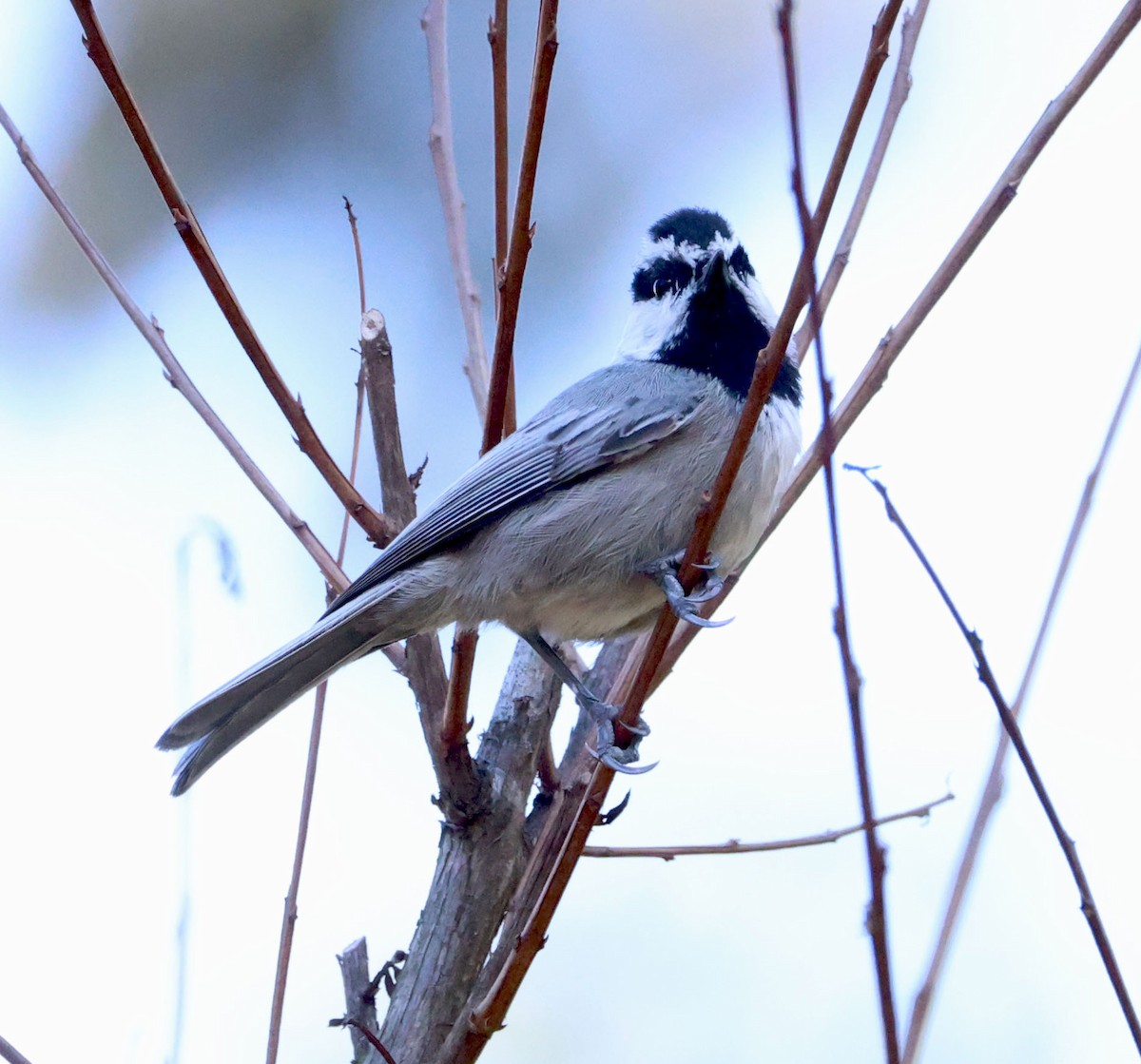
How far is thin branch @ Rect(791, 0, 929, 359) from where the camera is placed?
7.38ft

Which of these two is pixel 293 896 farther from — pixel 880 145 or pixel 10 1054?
pixel 880 145

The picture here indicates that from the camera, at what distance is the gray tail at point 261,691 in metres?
2.42

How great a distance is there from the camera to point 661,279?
2.96m

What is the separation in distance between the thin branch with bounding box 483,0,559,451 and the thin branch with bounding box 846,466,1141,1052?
655mm

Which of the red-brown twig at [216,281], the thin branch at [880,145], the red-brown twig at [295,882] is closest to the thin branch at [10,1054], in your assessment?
the red-brown twig at [295,882]

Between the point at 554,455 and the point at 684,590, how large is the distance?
2.66ft

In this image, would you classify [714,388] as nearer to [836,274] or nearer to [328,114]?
[836,274]

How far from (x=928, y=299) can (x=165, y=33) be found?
15.1ft

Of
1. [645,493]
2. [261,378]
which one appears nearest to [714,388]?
[645,493]

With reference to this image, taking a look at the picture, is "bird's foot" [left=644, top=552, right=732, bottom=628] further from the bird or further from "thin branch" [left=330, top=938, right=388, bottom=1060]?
"thin branch" [left=330, top=938, right=388, bottom=1060]

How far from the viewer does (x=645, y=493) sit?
2.55 m

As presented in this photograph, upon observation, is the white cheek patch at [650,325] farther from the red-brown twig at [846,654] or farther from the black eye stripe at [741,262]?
the red-brown twig at [846,654]

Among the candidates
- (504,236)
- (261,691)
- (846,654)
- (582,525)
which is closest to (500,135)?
(504,236)

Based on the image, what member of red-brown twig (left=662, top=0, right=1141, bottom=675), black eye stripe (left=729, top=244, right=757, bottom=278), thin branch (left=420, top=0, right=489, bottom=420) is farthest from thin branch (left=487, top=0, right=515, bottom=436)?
black eye stripe (left=729, top=244, right=757, bottom=278)
